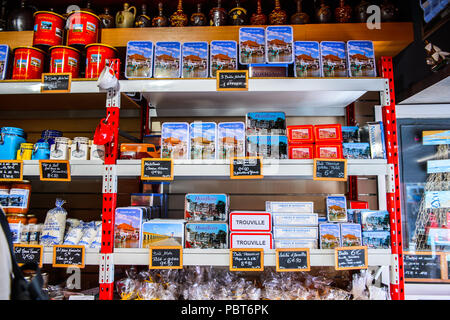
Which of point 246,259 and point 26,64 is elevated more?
point 26,64

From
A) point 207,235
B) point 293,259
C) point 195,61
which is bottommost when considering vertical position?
point 293,259

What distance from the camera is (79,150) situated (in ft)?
5.28

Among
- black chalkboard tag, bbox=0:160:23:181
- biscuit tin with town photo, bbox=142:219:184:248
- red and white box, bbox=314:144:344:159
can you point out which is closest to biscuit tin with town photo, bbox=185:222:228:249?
biscuit tin with town photo, bbox=142:219:184:248

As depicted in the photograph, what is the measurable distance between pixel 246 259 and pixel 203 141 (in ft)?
2.18

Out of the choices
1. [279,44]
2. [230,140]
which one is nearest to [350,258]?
[230,140]

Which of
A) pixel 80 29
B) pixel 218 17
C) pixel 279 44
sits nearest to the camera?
pixel 279 44

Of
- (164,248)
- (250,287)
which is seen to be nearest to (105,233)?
(164,248)

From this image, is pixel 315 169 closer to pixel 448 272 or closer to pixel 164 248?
pixel 164 248

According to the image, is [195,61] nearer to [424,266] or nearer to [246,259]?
[246,259]

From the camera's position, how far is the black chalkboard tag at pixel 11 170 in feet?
5.16

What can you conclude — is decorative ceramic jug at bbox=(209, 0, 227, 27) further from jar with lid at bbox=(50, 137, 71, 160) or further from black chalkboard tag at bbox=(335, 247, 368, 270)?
black chalkboard tag at bbox=(335, 247, 368, 270)

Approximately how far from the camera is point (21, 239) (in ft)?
5.22
